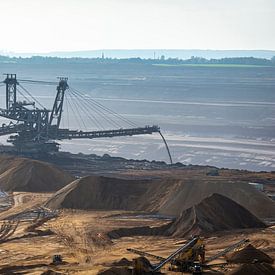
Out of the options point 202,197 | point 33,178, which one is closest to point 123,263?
point 202,197

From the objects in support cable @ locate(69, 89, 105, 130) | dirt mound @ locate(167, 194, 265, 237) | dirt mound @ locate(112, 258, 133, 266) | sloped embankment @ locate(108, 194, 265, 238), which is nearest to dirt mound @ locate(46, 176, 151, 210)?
sloped embankment @ locate(108, 194, 265, 238)

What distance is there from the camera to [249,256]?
104 ft

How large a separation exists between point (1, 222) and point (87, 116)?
78518 mm

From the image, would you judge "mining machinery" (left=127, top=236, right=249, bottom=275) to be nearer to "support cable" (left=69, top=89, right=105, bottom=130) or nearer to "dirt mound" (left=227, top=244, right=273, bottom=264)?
"dirt mound" (left=227, top=244, right=273, bottom=264)

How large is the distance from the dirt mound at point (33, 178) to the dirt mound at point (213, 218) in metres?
15.7

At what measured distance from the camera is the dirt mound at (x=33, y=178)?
5325 centimetres

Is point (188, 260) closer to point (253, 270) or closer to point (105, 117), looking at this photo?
point (253, 270)

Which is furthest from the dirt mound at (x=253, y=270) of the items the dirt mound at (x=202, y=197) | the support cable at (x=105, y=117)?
the support cable at (x=105, y=117)

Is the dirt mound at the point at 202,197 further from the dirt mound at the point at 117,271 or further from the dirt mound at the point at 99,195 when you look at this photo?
the dirt mound at the point at 117,271

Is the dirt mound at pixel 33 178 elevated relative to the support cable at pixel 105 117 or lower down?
elevated

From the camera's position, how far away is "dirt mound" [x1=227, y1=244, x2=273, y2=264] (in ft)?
103

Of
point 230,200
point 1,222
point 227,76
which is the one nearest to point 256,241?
point 230,200

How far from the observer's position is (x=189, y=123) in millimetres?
112500

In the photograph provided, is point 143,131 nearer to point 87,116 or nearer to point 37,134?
point 37,134
